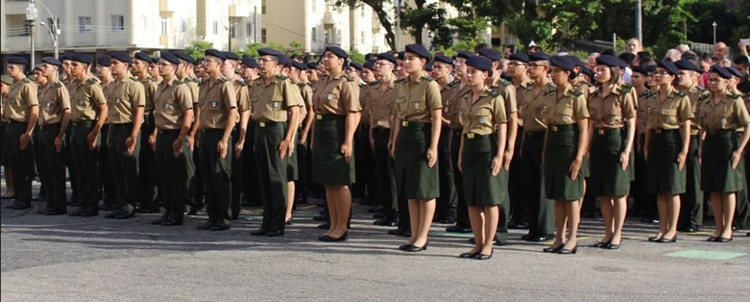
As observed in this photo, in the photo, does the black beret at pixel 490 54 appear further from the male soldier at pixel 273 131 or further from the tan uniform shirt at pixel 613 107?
the male soldier at pixel 273 131

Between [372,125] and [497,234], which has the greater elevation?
[372,125]

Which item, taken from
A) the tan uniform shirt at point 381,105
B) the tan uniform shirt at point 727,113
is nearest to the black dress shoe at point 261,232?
the tan uniform shirt at point 381,105

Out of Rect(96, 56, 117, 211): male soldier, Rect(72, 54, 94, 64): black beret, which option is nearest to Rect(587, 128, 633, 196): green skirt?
Rect(96, 56, 117, 211): male soldier

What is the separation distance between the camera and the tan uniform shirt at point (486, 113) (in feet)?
33.1

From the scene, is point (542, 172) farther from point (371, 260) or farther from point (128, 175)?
point (128, 175)

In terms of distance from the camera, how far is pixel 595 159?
11055 millimetres

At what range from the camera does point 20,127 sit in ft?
48.5

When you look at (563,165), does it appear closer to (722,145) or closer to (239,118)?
(722,145)

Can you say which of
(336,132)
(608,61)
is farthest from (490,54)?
(336,132)

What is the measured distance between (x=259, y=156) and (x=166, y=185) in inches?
66.3

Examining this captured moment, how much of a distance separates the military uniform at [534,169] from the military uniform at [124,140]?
4.49 metres

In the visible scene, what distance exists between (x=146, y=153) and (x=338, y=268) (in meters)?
5.32

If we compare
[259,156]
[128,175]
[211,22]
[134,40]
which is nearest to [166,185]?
[128,175]

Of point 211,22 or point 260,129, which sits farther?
point 211,22
